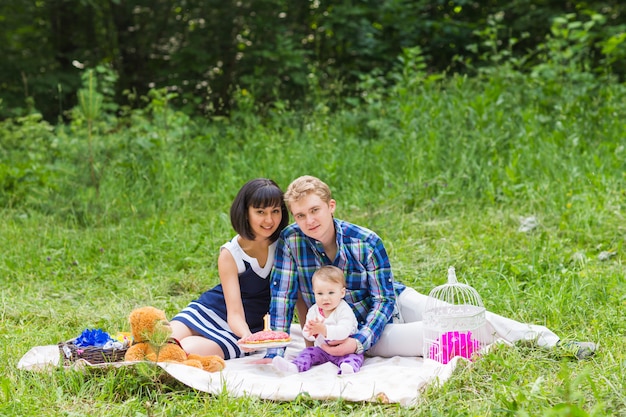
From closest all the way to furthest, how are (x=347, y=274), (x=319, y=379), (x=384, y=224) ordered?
(x=319, y=379)
(x=347, y=274)
(x=384, y=224)

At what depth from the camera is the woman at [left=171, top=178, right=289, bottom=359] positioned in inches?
148

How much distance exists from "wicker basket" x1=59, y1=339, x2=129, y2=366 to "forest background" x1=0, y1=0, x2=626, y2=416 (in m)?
0.10

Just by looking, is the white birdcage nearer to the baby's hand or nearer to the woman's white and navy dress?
the baby's hand

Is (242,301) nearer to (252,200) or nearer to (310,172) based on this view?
(252,200)

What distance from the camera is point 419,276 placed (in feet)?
16.0

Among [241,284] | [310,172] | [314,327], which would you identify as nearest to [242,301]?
[241,284]

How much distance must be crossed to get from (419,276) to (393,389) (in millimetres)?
1890

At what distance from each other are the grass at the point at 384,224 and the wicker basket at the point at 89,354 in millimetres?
136

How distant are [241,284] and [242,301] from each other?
10cm

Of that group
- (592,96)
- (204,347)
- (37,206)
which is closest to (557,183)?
(592,96)

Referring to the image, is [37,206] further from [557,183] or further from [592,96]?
[592,96]

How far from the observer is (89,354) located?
11.1ft

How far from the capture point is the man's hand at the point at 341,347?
3.49m

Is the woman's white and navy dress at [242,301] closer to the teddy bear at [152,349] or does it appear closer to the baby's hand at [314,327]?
the teddy bear at [152,349]
